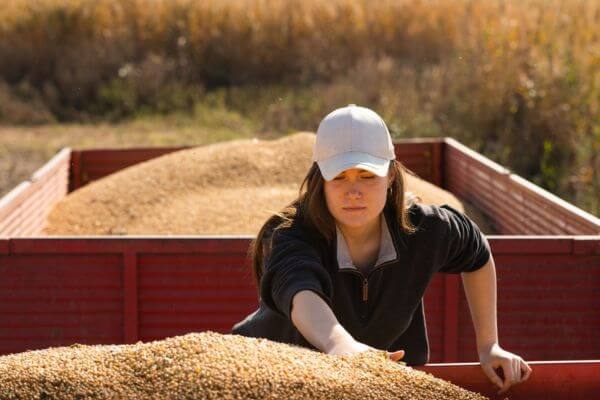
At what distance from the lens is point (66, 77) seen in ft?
50.5

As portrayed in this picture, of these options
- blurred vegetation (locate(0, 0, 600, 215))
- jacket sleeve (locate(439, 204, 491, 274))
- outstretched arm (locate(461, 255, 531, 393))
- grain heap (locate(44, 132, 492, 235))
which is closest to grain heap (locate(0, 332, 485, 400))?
outstretched arm (locate(461, 255, 531, 393))

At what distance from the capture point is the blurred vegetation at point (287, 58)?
1222 cm

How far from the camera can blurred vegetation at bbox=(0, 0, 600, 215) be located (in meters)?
12.2

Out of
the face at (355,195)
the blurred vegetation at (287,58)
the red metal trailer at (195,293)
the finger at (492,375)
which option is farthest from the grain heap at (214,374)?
the blurred vegetation at (287,58)

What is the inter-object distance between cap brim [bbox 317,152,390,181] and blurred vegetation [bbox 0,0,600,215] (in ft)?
28.9

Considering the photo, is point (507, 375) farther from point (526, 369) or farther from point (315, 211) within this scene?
point (315, 211)

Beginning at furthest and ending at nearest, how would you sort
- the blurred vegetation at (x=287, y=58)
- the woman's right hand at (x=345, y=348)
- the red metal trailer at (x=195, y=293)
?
1. the blurred vegetation at (x=287, y=58)
2. the red metal trailer at (x=195, y=293)
3. the woman's right hand at (x=345, y=348)

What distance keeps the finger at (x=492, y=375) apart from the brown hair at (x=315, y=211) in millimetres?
434

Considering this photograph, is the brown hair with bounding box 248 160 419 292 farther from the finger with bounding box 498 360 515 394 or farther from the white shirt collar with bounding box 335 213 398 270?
the finger with bounding box 498 360 515 394

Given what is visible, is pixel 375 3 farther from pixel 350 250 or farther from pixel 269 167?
pixel 350 250

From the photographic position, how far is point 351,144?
2.83m

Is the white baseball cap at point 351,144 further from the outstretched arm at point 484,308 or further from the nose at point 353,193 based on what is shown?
the outstretched arm at point 484,308

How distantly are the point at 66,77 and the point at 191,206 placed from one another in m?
9.46

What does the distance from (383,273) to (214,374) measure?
2.45 ft
